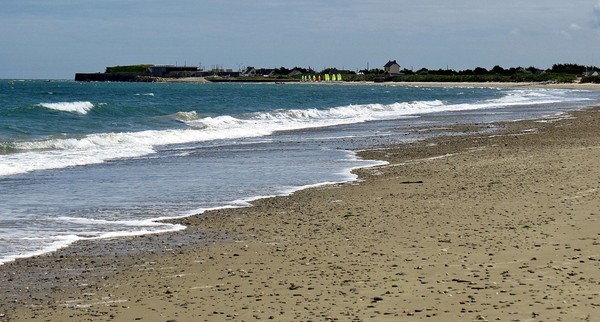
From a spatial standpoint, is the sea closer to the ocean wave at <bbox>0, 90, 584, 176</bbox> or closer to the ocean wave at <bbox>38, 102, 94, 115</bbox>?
the ocean wave at <bbox>0, 90, 584, 176</bbox>

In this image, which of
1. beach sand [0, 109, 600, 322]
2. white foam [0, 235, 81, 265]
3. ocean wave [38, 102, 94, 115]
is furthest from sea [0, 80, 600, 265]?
ocean wave [38, 102, 94, 115]

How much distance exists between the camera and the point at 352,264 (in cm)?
862

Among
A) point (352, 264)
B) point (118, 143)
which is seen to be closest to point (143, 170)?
point (118, 143)

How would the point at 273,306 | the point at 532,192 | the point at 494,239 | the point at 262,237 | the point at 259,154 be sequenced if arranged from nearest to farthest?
the point at 273,306
the point at 494,239
the point at 262,237
the point at 532,192
the point at 259,154

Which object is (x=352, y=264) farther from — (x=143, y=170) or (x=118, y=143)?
(x=118, y=143)

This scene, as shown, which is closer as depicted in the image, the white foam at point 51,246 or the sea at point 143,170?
the white foam at point 51,246

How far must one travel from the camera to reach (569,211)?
11.0 meters

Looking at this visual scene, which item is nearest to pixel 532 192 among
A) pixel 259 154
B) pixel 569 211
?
pixel 569 211

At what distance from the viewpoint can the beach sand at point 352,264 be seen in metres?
7.02

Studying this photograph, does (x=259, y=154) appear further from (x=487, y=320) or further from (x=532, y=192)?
(x=487, y=320)

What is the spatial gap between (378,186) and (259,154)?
25.2ft

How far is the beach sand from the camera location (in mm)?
7023

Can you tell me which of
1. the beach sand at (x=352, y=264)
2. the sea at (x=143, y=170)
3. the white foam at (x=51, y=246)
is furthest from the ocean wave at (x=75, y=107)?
the white foam at (x=51, y=246)

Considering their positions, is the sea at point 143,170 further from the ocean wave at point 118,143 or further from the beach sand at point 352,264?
the beach sand at point 352,264
